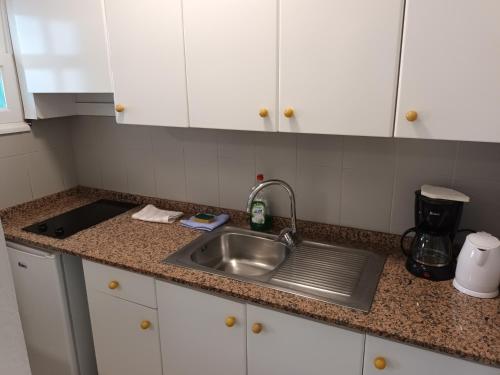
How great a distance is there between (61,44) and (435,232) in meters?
1.70

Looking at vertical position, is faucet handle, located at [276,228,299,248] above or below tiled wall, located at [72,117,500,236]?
below

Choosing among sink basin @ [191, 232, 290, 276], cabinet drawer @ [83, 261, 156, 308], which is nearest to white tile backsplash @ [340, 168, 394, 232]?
sink basin @ [191, 232, 290, 276]

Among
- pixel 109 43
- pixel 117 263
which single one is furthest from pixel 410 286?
pixel 109 43

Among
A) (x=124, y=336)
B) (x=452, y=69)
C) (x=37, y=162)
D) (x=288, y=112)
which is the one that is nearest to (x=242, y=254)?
(x=124, y=336)

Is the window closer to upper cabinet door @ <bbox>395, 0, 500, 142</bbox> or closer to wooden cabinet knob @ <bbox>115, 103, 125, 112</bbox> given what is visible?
wooden cabinet knob @ <bbox>115, 103, 125, 112</bbox>

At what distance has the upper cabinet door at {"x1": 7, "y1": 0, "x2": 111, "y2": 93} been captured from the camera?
1634 mm

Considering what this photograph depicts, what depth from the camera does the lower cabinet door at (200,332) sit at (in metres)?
1.38

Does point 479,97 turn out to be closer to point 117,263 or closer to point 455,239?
point 455,239

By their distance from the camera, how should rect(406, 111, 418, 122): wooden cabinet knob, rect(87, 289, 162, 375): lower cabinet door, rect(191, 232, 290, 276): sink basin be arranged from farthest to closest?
rect(191, 232, 290, 276): sink basin, rect(87, 289, 162, 375): lower cabinet door, rect(406, 111, 418, 122): wooden cabinet knob

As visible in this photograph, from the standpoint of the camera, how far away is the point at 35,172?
2.17 metres

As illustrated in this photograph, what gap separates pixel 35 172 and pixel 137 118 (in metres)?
0.92

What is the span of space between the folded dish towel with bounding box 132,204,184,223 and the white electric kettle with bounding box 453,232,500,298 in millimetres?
1261

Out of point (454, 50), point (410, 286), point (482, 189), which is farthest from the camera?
point (482, 189)

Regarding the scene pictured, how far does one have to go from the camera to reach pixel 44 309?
6.08ft
